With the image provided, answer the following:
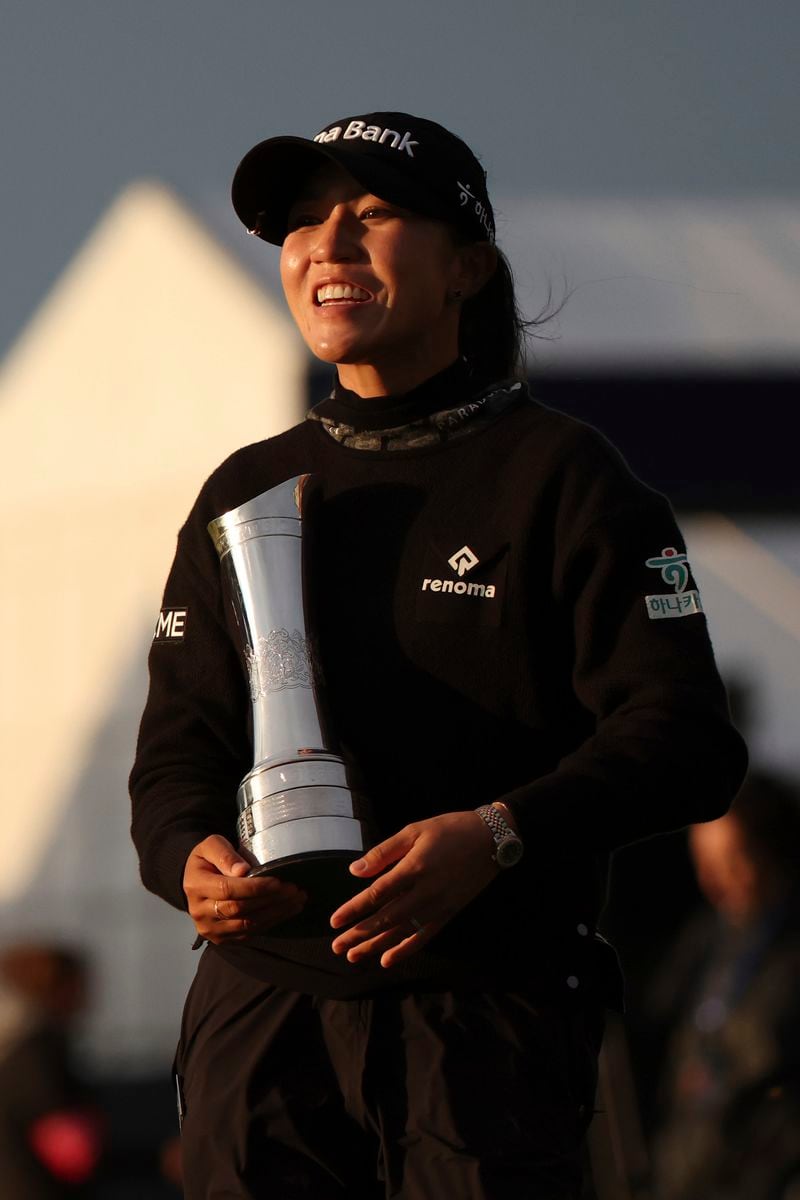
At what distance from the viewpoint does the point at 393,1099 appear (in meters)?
2.18

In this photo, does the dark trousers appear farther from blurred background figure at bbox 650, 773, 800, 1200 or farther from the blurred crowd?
blurred background figure at bbox 650, 773, 800, 1200

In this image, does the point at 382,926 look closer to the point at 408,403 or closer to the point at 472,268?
the point at 408,403

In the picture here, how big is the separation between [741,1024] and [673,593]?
10.3ft

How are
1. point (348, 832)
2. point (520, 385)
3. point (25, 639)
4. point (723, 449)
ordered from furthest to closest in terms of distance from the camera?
point (25, 639)
point (723, 449)
point (520, 385)
point (348, 832)

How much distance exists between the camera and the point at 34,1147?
6023 millimetres

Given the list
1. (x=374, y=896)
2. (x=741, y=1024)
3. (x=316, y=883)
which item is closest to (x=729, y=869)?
(x=741, y=1024)

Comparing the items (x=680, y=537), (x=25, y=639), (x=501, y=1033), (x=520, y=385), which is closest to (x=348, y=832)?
(x=501, y=1033)

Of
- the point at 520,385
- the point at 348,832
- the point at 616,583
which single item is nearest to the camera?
the point at 348,832

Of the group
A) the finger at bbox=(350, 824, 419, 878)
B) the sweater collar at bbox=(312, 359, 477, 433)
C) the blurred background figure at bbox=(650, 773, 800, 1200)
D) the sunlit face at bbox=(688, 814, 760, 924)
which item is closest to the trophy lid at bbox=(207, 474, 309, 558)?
the sweater collar at bbox=(312, 359, 477, 433)

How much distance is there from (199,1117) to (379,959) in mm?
294

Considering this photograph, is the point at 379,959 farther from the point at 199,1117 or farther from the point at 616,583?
the point at 616,583

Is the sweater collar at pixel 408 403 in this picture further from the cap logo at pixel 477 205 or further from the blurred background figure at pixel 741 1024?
the blurred background figure at pixel 741 1024

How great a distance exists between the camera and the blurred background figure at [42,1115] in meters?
5.98

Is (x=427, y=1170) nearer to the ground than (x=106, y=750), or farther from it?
nearer to the ground
